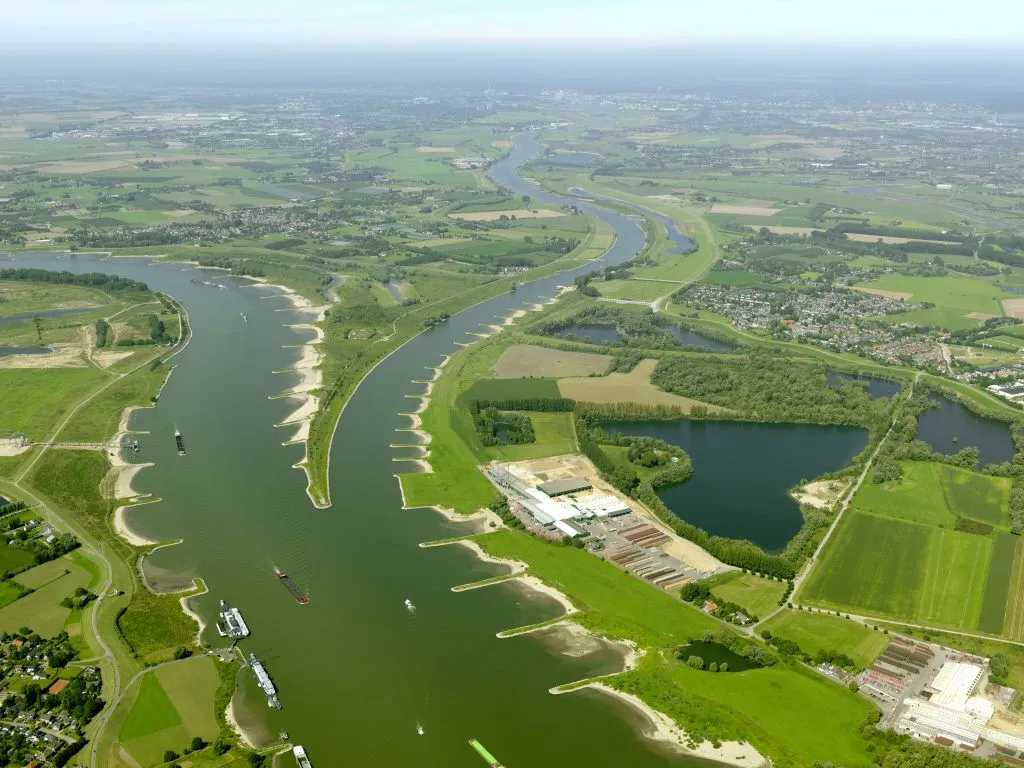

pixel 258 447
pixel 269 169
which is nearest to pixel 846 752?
pixel 258 447

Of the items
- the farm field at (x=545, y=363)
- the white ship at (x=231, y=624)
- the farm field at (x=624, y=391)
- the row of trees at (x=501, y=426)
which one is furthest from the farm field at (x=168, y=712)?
the farm field at (x=545, y=363)

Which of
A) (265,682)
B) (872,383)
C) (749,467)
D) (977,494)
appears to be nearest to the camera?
(265,682)

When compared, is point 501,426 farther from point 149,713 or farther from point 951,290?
point 951,290

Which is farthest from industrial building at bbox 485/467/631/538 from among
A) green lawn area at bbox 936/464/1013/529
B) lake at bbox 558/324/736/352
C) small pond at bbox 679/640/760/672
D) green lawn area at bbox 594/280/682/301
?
green lawn area at bbox 594/280/682/301

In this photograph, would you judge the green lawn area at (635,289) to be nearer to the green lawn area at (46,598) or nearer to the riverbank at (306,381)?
the riverbank at (306,381)

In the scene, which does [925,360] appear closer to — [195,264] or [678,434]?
[678,434]

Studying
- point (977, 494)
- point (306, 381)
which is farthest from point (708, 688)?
point (306, 381)
